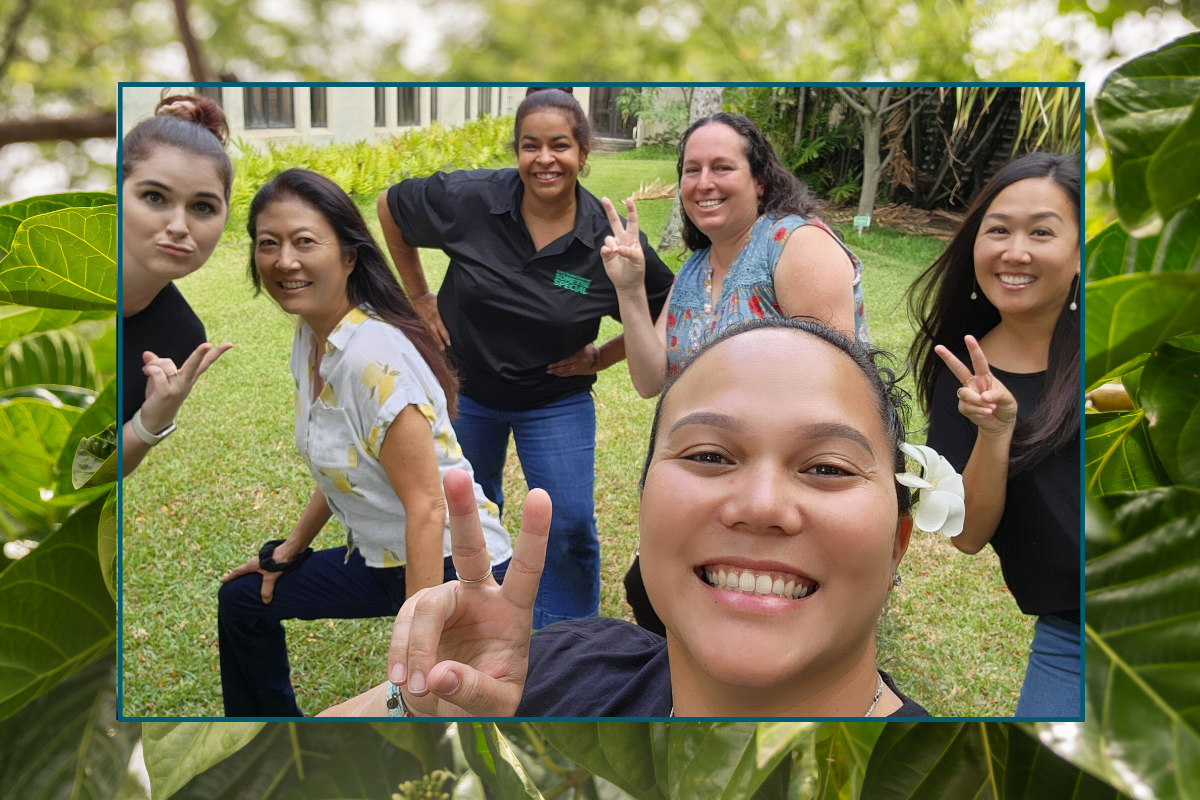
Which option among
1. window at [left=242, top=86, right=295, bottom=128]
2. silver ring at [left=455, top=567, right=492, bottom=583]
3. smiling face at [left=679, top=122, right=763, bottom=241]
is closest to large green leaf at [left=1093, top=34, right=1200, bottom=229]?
smiling face at [left=679, top=122, right=763, bottom=241]

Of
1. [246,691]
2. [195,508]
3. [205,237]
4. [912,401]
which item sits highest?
[205,237]

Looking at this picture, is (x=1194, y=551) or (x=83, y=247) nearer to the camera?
(x=1194, y=551)

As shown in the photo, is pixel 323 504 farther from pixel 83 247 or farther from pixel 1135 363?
pixel 1135 363

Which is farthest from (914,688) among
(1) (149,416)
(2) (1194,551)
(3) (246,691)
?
(1) (149,416)

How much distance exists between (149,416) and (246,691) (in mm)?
239

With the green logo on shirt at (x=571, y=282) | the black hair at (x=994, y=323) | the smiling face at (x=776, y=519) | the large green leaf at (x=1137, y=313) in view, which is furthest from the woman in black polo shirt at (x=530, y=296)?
the large green leaf at (x=1137, y=313)

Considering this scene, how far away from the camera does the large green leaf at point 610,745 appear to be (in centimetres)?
80

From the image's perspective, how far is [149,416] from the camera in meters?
0.80

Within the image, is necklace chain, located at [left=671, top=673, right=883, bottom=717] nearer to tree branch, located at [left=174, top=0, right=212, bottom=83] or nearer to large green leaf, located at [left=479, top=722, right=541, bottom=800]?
large green leaf, located at [left=479, top=722, right=541, bottom=800]

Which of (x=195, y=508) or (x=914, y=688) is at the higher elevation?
(x=195, y=508)

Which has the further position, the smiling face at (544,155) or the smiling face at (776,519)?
the smiling face at (544,155)

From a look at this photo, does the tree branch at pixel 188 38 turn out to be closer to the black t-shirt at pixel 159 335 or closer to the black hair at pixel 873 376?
the black t-shirt at pixel 159 335

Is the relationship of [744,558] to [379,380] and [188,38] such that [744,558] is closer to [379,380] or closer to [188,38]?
[379,380]

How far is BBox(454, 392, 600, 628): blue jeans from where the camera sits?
0.80m
